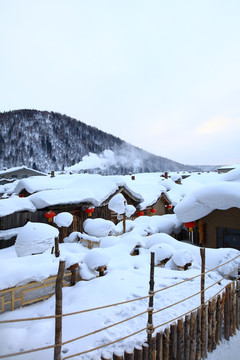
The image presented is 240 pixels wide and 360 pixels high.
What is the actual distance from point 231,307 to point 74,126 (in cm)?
11364

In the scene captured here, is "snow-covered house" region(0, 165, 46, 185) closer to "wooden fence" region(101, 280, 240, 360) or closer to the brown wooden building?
the brown wooden building

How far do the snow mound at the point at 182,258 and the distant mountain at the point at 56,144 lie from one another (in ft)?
254

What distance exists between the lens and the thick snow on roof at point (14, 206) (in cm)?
1295

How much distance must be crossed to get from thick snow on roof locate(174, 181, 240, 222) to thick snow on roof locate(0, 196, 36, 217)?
29.1 feet

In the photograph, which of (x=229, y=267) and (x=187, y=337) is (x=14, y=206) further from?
(x=187, y=337)

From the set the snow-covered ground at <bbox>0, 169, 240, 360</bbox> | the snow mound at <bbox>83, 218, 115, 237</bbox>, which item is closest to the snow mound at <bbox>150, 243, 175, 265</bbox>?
the snow-covered ground at <bbox>0, 169, 240, 360</bbox>

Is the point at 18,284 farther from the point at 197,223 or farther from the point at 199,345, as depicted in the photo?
the point at 197,223

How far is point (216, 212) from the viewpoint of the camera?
10477 mm

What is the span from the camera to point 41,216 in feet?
47.9

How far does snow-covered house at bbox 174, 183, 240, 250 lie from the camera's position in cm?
962

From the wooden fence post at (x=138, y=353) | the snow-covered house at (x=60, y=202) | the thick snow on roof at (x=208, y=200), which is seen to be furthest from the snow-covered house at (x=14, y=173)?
the wooden fence post at (x=138, y=353)

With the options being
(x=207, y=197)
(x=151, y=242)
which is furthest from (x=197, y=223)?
(x=151, y=242)

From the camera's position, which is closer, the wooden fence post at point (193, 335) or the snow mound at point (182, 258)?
the wooden fence post at point (193, 335)

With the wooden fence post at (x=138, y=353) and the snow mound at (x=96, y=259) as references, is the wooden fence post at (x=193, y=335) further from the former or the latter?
the snow mound at (x=96, y=259)
